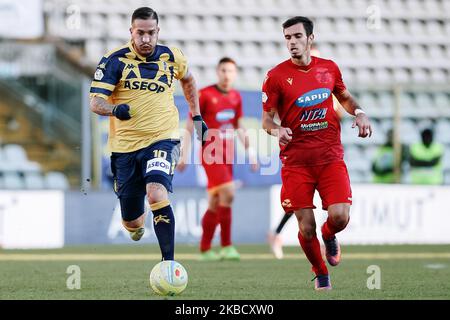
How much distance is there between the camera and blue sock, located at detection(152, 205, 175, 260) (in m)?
8.15

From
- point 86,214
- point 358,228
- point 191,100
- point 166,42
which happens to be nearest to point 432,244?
point 358,228

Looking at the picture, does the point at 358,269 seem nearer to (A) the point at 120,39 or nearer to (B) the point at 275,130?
(B) the point at 275,130

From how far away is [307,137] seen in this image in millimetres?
8609

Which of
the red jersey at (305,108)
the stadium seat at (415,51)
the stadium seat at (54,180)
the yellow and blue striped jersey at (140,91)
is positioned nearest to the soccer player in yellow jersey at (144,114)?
the yellow and blue striped jersey at (140,91)

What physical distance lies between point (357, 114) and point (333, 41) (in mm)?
11513

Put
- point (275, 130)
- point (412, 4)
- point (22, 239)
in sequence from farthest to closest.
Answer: point (412, 4) < point (22, 239) < point (275, 130)

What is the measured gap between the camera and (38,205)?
1548cm

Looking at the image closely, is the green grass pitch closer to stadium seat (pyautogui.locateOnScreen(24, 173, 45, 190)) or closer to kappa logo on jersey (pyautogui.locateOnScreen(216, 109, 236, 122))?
kappa logo on jersey (pyautogui.locateOnScreen(216, 109, 236, 122))

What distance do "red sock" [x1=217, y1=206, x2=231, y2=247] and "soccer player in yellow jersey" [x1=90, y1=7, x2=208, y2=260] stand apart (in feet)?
13.3

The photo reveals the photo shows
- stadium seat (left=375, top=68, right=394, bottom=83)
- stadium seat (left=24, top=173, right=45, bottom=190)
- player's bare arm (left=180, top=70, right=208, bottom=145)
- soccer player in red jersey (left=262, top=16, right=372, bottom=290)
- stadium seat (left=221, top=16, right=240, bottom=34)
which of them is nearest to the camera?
soccer player in red jersey (left=262, top=16, right=372, bottom=290)

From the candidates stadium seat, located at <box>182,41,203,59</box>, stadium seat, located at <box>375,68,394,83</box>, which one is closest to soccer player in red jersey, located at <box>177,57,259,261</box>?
stadium seat, located at <box>182,41,203,59</box>

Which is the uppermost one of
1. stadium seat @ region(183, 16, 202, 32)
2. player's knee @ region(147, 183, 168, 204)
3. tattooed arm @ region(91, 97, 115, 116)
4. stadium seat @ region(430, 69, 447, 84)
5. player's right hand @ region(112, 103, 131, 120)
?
stadium seat @ region(183, 16, 202, 32)

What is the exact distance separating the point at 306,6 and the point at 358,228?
5.42 m

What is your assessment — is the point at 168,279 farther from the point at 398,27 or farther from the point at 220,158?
the point at 398,27
